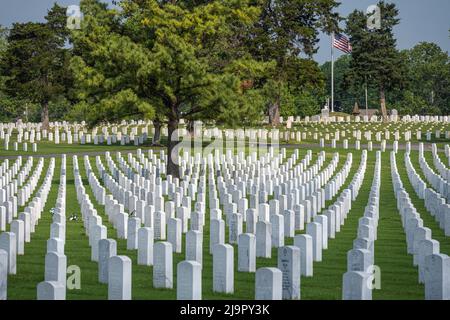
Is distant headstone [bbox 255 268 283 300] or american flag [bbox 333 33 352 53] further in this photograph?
american flag [bbox 333 33 352 53]

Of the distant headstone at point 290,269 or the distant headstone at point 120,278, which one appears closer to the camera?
the distant headstone at point 120,278

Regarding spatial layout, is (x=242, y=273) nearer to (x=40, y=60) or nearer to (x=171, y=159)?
(x=171, y=159)

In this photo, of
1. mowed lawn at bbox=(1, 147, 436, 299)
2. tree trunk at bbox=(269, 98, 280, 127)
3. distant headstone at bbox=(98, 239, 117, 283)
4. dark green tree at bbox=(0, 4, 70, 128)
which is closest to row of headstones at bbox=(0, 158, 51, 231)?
mowed lawn at bbox=(1, 147, 436, 299)

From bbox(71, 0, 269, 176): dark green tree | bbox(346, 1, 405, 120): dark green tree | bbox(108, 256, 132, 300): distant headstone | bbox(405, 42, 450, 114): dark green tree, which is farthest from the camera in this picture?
bbox(405, 42, 450, 114): dark green tree

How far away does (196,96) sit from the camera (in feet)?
115

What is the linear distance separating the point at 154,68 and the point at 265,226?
18.6 metres

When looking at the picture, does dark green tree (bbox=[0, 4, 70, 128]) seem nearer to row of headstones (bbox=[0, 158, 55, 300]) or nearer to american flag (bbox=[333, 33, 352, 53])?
american flag (bbox=[333, 33, 352, 53])

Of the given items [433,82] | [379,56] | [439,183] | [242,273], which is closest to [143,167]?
[439,183]

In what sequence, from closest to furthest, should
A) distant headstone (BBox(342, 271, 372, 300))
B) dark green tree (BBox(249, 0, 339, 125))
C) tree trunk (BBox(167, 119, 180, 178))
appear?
distant headstone (BBox(342, 271, 372, 300)) < tree trunk (BBox(167, 119, 180, 178)) < dark green tree (BBox(249, 0, 339, 125))

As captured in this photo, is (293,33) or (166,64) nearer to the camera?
(166,64)

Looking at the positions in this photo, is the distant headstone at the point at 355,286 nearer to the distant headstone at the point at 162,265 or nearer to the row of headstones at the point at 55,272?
the distant headstone at the point at 162,265

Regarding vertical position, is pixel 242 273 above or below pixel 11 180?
below

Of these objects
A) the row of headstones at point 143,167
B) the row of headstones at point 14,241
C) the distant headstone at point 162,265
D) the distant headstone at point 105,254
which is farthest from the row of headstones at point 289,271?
the row of headstones at point 143,167

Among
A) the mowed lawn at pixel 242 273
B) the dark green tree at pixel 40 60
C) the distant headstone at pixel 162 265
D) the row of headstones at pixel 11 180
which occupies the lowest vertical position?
the mowed lawn at pixel 242 273
